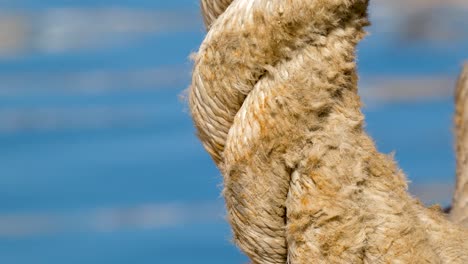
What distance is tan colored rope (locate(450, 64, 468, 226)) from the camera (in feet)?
2.99

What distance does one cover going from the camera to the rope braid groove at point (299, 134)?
67 cm

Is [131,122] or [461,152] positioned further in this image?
[131,122]

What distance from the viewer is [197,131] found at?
2.34 ft

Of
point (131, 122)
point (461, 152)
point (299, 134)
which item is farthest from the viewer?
point (131, 122)

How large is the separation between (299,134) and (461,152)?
0.36m

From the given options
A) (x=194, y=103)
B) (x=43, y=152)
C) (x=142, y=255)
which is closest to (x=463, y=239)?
(x=194, y=103)

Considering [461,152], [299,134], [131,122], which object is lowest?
[299,134]

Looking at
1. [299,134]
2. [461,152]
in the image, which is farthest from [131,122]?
[299,134]

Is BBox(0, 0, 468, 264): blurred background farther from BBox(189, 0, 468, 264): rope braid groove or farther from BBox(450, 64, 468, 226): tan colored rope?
BBox(189, 0, 468, 264): rope braid groove

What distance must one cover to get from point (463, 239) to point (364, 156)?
0.10m

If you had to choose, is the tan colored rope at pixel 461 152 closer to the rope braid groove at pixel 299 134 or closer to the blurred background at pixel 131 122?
the rope braid groove at pixel 299 134

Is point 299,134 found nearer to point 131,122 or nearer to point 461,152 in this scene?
point 461,152

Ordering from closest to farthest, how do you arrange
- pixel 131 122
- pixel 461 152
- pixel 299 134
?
pixel 299 134
pixel 461 152
pixel 131 122

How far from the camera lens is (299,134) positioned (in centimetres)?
67
